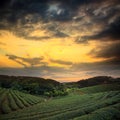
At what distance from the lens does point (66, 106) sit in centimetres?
2333

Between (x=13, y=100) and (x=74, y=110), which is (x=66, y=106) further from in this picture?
(x=13, y=100)

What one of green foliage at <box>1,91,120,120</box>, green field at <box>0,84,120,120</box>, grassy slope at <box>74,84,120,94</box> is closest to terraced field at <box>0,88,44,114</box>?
green field at <box>0,84,120,120</box>

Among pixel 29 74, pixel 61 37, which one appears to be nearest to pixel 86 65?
pixel 61 37

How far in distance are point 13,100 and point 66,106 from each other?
456 centimetres

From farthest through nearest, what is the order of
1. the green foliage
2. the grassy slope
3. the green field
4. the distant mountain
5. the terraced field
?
the grassy slope < the distant mountain < the terraced field < the green field < the green foliage

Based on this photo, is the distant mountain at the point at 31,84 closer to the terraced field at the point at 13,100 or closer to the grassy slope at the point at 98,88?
the terraced field at the point at 13,100

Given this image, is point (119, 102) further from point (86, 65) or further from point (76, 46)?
point (76, 46)

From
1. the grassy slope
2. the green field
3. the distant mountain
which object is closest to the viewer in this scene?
the green field

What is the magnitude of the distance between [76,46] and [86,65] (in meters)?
2.02

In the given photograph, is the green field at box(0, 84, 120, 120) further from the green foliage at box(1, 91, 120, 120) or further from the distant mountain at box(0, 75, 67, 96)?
the distant mountain at box(0, 75, 67, 96)

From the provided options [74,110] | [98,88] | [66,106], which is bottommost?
[74,110]

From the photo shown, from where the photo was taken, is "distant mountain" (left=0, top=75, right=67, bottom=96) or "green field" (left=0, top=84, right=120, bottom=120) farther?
"distant mountain" (left=0, top=75, right=67, bottom=96)

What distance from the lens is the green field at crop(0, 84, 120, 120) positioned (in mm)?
18442

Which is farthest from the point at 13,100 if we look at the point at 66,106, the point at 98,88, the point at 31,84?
the point at 98,88
